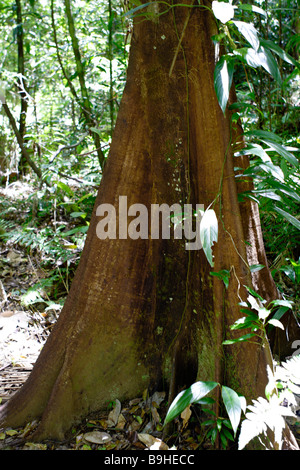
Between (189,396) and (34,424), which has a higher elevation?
(189,396)

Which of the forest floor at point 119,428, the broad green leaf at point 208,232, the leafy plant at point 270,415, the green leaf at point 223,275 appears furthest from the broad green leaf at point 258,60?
the forest floor at point 119,428

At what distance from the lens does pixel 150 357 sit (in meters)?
2.04

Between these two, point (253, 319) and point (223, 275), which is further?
point (223, 275)

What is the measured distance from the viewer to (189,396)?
1.49 meters

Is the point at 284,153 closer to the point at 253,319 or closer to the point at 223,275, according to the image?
the point at 223,275

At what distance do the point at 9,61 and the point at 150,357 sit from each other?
21.3 feet

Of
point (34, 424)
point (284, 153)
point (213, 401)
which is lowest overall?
point (34, 424)

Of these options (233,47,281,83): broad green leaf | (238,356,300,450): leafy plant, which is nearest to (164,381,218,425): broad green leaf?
(238,356,300,450): leafy plant

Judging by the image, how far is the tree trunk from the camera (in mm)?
1840

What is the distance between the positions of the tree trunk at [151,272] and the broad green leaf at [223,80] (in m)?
0.31

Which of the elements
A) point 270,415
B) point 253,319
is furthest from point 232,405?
point 253,319

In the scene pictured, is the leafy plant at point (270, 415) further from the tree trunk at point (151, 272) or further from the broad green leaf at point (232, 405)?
the tree trunk at point (151, 272)

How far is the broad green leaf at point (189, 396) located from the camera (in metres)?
1.45

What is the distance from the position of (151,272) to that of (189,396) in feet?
2.19
